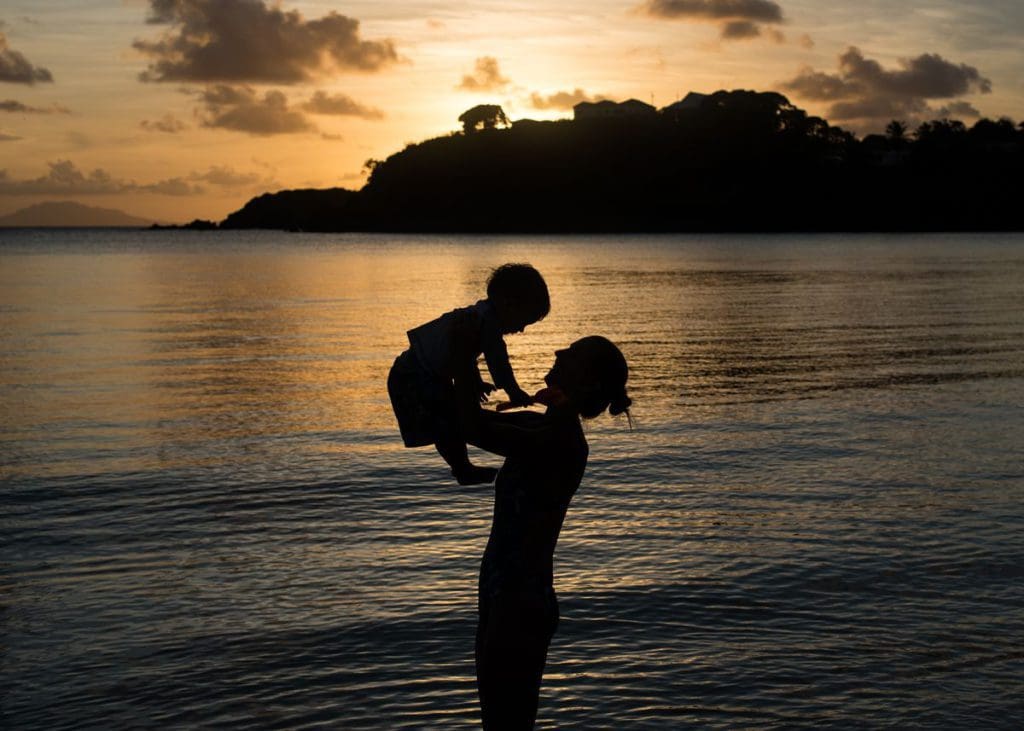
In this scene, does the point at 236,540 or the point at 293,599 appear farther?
the point at 236,540

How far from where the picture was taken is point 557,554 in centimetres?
992

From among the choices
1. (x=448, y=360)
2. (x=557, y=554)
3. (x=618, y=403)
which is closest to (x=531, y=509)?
(x=618, y=403)

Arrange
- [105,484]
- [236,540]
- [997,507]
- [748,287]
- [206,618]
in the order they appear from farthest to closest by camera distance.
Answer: [748,287]
[105,484]
[997,507]
[236,540]
[206,618]

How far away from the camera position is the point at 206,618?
327 inches

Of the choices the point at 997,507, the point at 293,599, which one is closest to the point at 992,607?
the point at 997,507

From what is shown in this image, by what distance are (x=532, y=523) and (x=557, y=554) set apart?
5.78m

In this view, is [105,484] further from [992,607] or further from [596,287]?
[596,287]

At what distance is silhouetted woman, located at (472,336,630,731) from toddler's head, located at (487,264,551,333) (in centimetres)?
26

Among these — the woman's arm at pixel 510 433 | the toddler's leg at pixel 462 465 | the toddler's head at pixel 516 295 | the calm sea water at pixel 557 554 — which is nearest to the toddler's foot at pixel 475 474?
the toddler's leg at pixel 462 465

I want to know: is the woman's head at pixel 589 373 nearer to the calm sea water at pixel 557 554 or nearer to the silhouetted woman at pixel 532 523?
the silhouetted woman at pixel 532 523

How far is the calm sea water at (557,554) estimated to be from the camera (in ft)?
22.9

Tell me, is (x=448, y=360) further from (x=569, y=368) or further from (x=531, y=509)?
(x=531, y=509)

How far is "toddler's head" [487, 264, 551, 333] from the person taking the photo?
430cm

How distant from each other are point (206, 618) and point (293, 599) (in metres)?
0.73
